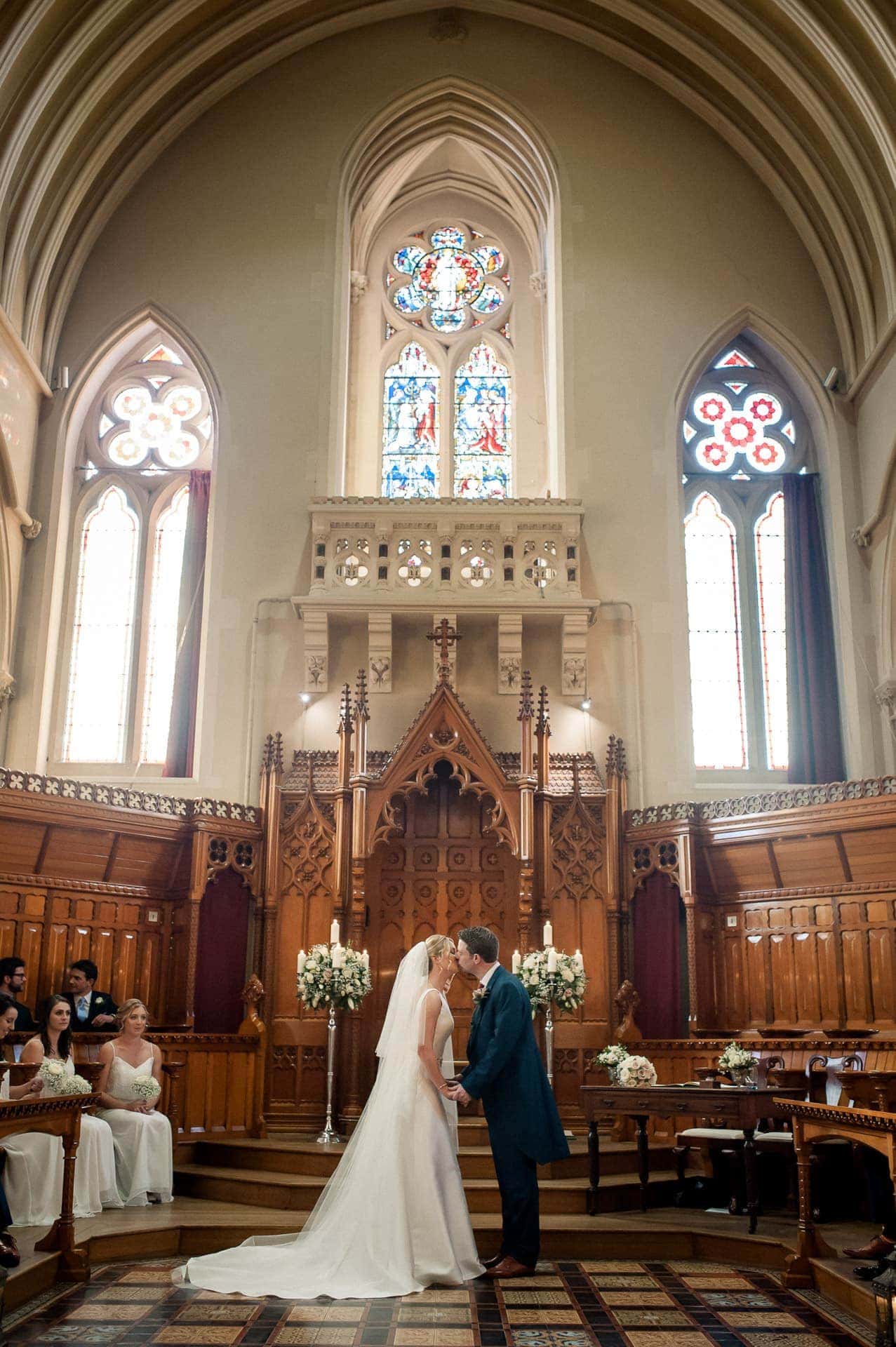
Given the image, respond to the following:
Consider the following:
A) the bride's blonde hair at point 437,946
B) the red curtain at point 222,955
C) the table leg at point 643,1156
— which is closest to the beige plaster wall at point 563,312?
the red curtain at point 222,955

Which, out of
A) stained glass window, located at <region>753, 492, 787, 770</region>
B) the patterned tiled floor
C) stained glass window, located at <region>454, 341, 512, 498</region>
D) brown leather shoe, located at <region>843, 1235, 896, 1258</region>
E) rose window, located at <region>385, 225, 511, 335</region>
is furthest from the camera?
rose window, located at <region>385, 225, 511, 335</region>

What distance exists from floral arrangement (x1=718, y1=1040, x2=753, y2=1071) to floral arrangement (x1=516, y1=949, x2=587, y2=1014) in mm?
1757

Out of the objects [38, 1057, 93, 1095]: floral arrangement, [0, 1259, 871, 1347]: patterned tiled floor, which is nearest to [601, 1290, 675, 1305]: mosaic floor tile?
[0, 1259, 871, 1347]: patterned tiled floor

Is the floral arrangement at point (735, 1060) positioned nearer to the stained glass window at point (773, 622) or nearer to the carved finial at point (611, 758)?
the carved finial at point (611, 758)

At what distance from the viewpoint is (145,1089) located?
31.1ft

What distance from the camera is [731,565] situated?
14.8 m

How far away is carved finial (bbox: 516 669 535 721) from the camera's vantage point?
1244 cm

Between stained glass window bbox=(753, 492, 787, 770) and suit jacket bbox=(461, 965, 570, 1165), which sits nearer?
suit jacket bbox=(461, 965, 570, 1165)

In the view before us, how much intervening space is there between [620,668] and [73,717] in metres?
6.05

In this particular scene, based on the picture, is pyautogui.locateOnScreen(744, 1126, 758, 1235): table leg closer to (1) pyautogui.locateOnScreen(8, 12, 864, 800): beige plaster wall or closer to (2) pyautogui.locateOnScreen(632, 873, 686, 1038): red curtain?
(2) pyautogui.locateOnScreen(632, 873, 686, 1038): red curtain

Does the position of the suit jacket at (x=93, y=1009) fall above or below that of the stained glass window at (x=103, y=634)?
below

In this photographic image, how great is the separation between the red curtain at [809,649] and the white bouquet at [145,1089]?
7349mm

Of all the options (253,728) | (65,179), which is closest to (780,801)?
(253,728)

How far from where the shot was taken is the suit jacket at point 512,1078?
6840 mm
